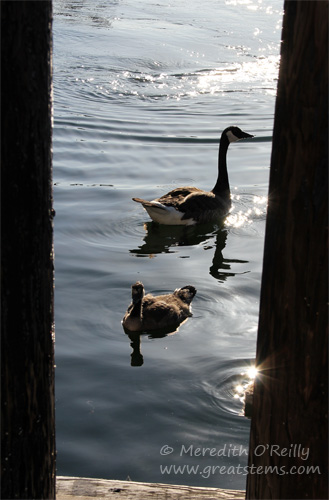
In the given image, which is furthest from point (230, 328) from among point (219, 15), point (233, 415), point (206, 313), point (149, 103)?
point (219, 15)

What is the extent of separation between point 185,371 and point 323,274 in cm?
433

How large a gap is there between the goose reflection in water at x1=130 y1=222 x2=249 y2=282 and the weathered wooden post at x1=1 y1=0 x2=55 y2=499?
6.67 metres

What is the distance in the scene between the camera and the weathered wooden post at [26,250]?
10.3ft

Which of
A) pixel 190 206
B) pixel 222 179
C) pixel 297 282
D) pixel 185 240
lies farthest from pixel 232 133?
pixel 297 282

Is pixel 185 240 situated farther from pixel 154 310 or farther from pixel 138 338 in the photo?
pixel 138 338

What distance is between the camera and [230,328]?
840 cm

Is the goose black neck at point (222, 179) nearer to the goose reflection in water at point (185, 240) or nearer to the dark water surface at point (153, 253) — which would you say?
the dark water surface at point (153, 253)

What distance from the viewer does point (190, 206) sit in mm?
11742

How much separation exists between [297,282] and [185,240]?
8.32m

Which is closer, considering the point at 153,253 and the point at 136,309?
the point at 136,309

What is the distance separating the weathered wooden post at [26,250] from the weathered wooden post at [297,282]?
921 millimetres

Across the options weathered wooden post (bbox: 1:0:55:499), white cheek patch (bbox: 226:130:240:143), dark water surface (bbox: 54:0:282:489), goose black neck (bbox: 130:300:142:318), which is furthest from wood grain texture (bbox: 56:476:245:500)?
white cheek patch (bbox: 226:130:240:143)

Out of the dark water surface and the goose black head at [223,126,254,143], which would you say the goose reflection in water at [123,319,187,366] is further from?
the goose black head at [223,126,254,143]

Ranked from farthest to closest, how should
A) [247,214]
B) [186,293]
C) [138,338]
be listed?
[247,214] < [186,293] < [138,338]
